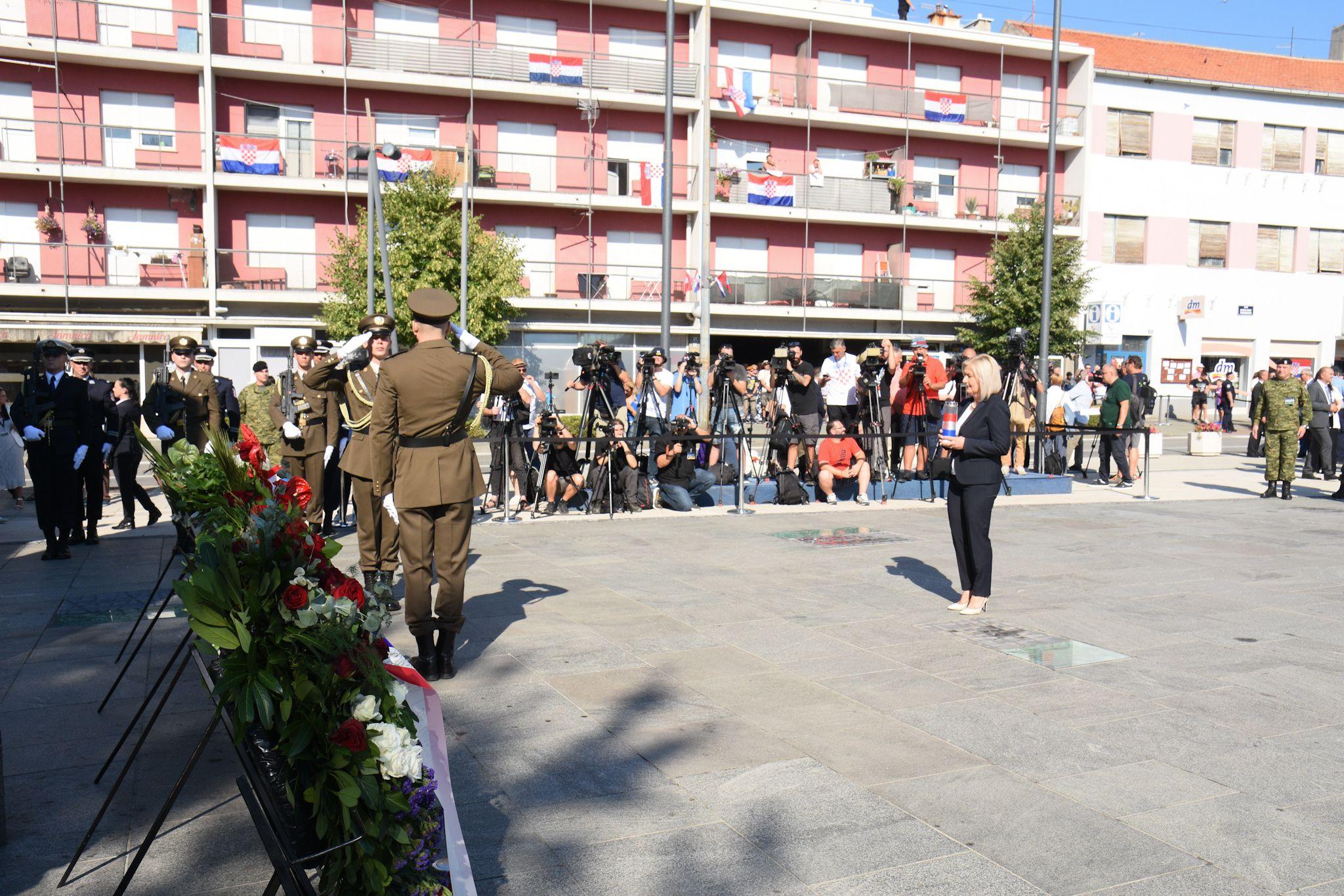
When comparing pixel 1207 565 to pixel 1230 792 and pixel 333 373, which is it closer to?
pixel 1230 792

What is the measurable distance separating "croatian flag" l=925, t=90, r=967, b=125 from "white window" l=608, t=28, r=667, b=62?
31.4ft

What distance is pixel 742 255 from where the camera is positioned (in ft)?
119

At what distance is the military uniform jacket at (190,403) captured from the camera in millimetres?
11016

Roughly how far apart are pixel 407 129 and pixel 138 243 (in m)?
8.39

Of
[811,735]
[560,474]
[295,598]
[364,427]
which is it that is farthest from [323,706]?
[560,474]

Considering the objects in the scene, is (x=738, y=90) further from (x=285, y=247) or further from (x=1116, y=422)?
(x=1116, y=422)

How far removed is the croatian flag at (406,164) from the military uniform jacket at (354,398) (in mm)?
23605

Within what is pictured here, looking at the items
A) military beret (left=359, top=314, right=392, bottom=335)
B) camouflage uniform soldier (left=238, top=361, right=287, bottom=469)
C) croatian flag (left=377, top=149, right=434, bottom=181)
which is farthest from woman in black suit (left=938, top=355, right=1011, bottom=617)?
croatian flag (left=377, top=149, right=434, bottom=181)

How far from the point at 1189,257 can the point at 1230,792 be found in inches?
1595

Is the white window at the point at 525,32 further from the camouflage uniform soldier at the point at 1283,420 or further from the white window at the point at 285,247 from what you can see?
the camouflage uniform soldier at the point at 1283,420

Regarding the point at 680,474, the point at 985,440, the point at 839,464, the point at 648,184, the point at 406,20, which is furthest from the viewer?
the point at 648,184

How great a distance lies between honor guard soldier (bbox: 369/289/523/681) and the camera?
238 inches

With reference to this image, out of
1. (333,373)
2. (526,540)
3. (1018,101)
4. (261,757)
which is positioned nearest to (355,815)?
(261,757)

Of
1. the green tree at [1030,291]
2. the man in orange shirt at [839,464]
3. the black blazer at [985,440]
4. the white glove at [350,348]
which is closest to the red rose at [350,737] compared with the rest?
the white glove at [350,348]
